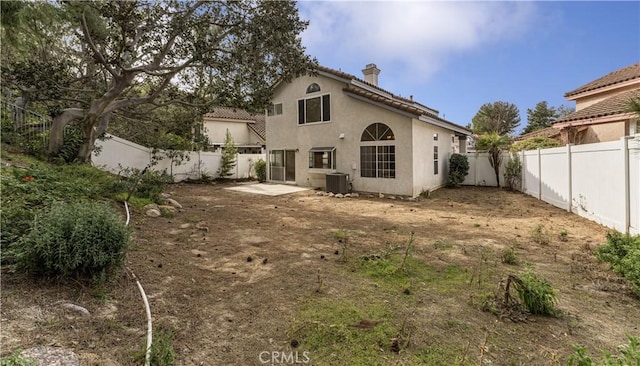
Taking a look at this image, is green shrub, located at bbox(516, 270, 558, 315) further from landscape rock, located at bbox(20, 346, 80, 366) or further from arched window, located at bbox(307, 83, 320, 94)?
arched window, located at bbox(307, 83, 320, 94)

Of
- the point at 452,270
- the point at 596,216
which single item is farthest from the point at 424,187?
the point at 452,270

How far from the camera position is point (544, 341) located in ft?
9.96

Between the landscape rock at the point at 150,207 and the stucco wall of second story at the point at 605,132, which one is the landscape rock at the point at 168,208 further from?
the stucco wall of second story at the point at 605,132

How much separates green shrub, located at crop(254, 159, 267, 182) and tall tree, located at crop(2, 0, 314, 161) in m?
8.70

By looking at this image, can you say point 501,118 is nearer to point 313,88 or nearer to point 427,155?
point 427,155

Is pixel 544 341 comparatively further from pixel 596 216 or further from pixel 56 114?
pixel 56 114

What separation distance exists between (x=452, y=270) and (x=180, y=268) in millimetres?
4277

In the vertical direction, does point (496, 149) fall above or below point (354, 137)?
below

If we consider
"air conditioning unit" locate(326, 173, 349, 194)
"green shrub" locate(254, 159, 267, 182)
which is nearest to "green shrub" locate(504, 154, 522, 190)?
"air conditioning unit" locate(326, 173, 349, 194)

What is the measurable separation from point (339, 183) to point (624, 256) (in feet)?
35.8

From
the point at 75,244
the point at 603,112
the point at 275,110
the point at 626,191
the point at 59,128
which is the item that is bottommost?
the point at 75,244

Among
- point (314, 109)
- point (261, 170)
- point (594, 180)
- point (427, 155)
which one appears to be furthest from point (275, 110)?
→ point (594, 180)

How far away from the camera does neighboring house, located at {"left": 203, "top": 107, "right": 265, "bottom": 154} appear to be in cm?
2742

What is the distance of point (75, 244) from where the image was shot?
337 cm
